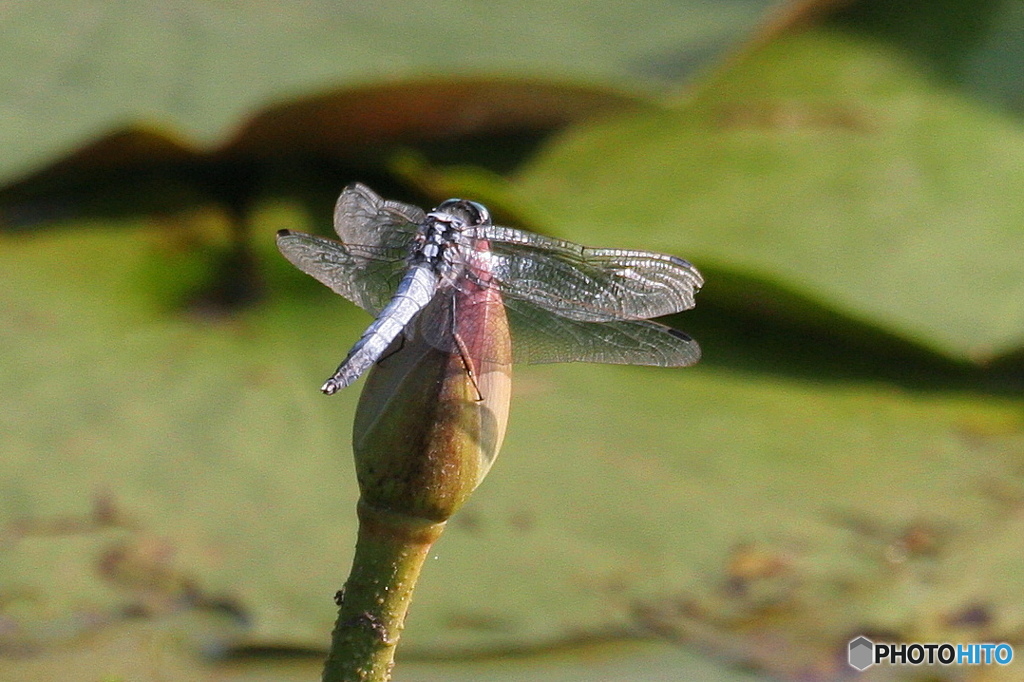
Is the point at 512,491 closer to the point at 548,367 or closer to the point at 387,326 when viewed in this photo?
the point at 548,367

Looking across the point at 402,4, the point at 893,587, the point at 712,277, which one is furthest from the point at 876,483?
the point at 402,4

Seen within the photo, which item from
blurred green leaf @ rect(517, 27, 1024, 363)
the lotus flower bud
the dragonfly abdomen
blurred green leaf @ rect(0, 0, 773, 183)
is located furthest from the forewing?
blurred green leaf @ rect(0, 0, 773, 183)

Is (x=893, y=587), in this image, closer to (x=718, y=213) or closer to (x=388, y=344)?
(x=718, y=213)

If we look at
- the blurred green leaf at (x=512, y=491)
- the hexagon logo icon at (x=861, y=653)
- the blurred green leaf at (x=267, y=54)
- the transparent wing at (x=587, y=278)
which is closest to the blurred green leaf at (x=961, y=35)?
the blurred green leaf at (x=267, y=54)

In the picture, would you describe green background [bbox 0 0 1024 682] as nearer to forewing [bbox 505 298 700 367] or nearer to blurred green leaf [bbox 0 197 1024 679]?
blurred green leaf [bbox 0 197 1024 679]

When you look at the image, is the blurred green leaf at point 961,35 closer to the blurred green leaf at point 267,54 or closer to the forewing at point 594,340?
the blurred green leaf at point 267,54

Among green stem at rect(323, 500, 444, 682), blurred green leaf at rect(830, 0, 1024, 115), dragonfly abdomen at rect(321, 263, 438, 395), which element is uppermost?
blurred green leaf at rect(830, 0, 1024, 115)
